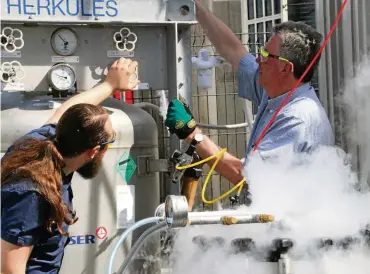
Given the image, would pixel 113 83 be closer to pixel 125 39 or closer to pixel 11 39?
pixel 125 39

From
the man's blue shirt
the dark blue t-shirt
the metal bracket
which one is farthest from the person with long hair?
the man's blue shirt

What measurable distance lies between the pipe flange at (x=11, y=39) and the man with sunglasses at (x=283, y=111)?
55 centimetres

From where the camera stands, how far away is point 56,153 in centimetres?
161

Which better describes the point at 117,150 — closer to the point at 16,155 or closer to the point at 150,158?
the point at 150,158

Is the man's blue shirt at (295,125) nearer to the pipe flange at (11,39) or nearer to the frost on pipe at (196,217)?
the frost on pipe at (196,217)

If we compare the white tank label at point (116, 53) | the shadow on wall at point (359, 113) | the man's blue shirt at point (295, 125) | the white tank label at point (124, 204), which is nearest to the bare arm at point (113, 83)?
the white tank label at point (116, 53)

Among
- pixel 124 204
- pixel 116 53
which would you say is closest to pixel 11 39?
pixel 116 53

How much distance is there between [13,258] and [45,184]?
0.20 meters

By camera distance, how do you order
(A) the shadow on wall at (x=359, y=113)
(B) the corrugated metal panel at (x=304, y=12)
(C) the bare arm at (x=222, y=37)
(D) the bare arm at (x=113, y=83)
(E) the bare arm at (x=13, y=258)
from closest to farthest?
(E) the bare arm at (x=13, y=258) < (D) the bare arm at (x=113, y=83) < (A) the shadow on wall at (x=359, y=113) < (C) the bare arm at (x=222, y=37) < (B) the corrugated metal panel at (x=304, y=12)

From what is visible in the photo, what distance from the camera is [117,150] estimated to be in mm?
2170

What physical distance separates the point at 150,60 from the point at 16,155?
A: 0.75 metres

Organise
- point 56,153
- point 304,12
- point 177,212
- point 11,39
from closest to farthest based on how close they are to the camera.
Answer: point 177,212 → point 56,153 → point 11,39 → point 304,12

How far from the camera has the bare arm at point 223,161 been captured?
6.91 feet

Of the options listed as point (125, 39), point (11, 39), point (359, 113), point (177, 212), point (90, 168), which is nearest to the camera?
point (177, 212)
